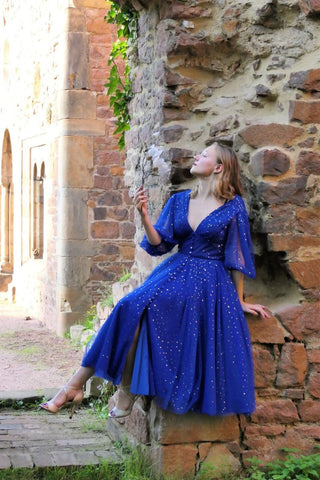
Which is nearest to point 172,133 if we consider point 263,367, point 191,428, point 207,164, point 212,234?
point 207,164

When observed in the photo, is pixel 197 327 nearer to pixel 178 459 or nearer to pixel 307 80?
pixel 178 459

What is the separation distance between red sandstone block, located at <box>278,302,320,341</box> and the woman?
182 mm

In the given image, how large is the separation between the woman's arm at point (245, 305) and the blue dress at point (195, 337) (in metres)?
0.04

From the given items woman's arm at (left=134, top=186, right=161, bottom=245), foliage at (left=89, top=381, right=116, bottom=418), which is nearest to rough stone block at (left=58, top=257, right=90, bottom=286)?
foliage at (left=89, top=381, right=116, bottom=418)

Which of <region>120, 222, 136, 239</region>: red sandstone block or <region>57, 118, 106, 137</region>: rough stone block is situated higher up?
<region>57, 118, 106, 137</region>: rough stone block

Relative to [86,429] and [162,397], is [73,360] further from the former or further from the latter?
[162,397]

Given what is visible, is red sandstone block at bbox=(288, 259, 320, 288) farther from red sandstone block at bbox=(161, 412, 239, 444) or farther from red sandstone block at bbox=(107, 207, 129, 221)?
red sandstone block at bbox=(107, 207, 129, 221)

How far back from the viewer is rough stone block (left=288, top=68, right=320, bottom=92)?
4.38 m

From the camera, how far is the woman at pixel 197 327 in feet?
13.5

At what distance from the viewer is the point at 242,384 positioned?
4.12m

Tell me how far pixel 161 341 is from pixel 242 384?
48 centimetres

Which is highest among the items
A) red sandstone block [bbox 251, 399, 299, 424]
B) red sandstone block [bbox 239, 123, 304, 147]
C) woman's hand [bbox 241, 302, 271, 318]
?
red sandstone block [bbox 239, 123, 304, 147]

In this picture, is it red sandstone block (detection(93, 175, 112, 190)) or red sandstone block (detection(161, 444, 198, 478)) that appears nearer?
red sandstone block (detection(161, 444, 198, 478))

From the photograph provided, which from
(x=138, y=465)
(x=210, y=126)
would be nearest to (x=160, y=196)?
(x=210, y=126)
